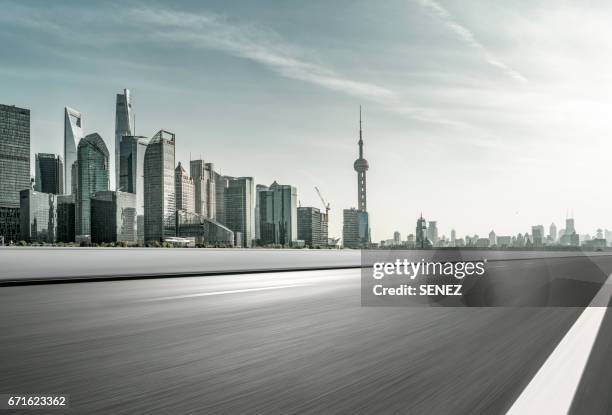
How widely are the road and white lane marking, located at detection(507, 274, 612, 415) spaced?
4 centimetres

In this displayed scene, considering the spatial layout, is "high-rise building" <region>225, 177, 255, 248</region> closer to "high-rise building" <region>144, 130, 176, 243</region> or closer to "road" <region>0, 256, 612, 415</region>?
"high-rise building" <region>144, 130, 176, 243</region>

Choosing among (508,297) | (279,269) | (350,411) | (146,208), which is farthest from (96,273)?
(146,208)

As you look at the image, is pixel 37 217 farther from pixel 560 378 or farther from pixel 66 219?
pixel 560 378

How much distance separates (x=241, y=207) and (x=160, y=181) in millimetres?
29274

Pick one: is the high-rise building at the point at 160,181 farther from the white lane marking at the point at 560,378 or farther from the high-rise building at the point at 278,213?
the white lane marking at the point at 560,378

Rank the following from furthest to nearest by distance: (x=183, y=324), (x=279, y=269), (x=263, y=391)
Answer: (x=279, y=269)
(x=183, y=324)
(x=263, y=391)

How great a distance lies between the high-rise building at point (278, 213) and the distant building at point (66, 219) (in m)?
54.1

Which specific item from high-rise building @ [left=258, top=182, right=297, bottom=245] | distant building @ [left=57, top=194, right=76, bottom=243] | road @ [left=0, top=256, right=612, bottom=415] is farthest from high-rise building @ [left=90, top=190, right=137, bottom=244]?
road @ [left=0, top=256, right=612, bottom=415]

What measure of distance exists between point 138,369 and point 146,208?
18360 centimetres

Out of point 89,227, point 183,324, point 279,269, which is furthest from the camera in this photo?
point 89,227

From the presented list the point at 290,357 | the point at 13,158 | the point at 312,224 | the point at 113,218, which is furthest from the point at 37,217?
the point at 290,357

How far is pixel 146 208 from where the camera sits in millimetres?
180750

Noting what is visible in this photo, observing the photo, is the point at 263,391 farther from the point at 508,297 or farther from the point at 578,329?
the point at 508,297

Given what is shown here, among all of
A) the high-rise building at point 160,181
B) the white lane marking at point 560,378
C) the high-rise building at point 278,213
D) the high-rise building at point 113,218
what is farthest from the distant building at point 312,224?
the white lane marking at point 560,378
